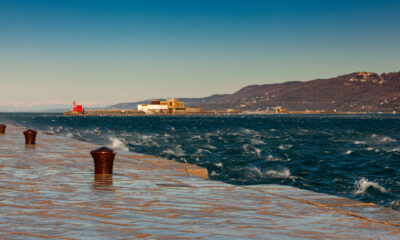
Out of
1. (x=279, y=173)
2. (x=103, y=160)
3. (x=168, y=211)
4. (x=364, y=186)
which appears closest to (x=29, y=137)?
(x=279, y=173)

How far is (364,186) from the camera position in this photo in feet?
60.0

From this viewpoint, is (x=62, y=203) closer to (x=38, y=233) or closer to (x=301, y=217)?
(x=38, y=233)

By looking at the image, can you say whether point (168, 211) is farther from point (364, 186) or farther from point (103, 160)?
point (364, 186)

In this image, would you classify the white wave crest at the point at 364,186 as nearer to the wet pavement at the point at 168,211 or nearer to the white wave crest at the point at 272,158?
the white wave crest at the point at 272,158

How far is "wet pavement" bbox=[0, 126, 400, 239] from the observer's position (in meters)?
6.05

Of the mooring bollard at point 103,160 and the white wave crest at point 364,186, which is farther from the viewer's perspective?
the white wave crest at point 364,186

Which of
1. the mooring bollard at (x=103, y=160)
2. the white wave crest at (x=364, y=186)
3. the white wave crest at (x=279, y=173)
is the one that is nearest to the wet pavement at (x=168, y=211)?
the mooring bollard at (x=103, y=160)

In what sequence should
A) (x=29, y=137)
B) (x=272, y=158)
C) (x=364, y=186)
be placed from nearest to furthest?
(x=364, y=186), (x=29, y=137), (x=272, y=158)

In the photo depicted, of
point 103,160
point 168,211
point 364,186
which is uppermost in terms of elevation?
point 103,160

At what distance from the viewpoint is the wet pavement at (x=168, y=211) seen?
238 inches

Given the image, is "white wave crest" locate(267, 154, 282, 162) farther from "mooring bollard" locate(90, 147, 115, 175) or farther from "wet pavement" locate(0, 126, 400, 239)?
"mooring bollard" locate(90, 147, 115, 175)

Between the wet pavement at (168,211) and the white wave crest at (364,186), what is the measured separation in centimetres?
792

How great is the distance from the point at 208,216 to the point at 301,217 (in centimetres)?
140

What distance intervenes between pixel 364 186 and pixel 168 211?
12.7 m
